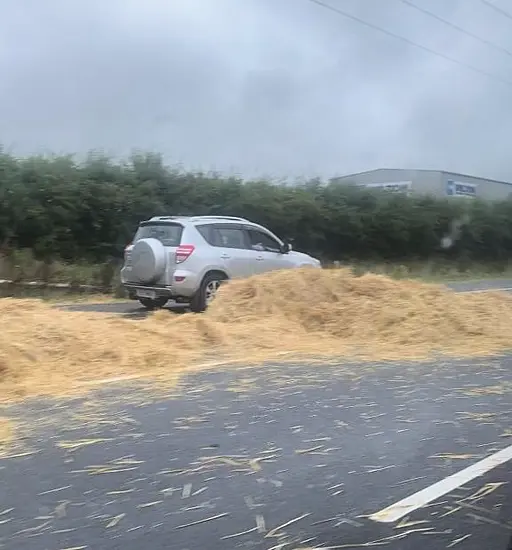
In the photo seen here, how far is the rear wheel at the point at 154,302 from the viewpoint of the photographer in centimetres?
1448

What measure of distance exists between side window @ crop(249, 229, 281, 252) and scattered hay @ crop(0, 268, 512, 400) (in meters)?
3.43

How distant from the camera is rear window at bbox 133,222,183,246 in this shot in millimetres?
14555

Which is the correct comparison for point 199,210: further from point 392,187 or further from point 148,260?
point 392,187

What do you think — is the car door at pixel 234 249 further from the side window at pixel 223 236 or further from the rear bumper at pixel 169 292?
the rear bumper at pixel 169 292

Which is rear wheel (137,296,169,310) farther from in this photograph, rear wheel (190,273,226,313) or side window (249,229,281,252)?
side window (249,229,281,252)

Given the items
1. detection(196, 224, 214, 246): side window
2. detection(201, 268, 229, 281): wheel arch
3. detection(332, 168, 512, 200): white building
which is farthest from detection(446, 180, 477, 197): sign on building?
detection(201, 268, 229, 281): wheel arch

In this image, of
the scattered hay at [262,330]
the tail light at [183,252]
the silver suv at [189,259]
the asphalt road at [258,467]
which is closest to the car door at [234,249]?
the silver suv at [189,259]

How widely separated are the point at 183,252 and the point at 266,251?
2219mm

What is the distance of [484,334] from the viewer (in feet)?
35.8

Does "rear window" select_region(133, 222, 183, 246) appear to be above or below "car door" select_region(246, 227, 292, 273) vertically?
above

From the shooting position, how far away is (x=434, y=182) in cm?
3806

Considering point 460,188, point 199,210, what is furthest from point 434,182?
point 199,210

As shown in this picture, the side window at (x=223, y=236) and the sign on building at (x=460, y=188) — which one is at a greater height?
the sign on building at (x=460, y=188)

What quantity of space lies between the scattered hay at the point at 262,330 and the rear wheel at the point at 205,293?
232 centimetres
